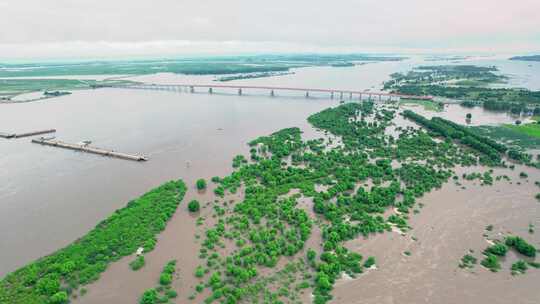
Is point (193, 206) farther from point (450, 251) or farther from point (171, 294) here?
point (450, 251)

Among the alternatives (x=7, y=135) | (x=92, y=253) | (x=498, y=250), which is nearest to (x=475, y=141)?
(x=498, y=250)

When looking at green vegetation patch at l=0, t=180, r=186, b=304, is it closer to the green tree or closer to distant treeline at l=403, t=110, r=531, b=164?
the green tree

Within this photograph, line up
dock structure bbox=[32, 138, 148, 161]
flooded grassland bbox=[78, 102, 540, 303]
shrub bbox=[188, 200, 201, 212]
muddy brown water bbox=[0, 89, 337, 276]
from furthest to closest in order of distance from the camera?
dock structure bbox=[32, 138, 148, 161] < shrub bbox=[188, 200, 201, 212] < muddy brown water bbox=[0, 89, 337, 276] < flooded grassland bbox=[78, 102, 540, 303]

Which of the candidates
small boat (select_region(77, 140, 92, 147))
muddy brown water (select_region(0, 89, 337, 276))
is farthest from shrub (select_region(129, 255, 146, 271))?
small boat (select_region(77, 140, 92, 147))

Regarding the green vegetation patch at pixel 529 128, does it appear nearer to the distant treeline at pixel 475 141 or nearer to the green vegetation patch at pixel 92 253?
the distant treeline at pixel 475 141

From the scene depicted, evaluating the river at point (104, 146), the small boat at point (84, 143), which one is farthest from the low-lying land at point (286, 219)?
the small boat at point (84, 143)

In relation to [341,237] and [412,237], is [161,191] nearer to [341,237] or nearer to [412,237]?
[341,237]
